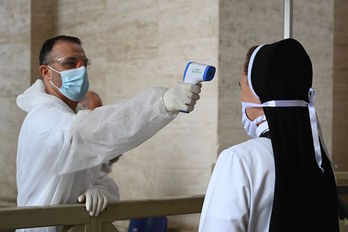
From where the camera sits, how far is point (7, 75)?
691cm

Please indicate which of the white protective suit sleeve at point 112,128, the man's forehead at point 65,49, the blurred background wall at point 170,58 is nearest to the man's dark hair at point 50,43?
the man's forehead at point 65,49

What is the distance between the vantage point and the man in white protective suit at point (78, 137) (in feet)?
9.95

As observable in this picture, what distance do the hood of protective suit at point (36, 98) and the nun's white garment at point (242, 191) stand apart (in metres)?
1.63

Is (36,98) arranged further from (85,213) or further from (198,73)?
(198,73)

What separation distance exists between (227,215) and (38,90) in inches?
75.4

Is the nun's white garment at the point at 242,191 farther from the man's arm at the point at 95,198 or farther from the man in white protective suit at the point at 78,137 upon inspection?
the man's arm at the point at 95,198

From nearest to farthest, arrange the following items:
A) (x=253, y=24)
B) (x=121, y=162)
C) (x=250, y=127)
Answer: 1. (x=250, y=127)
2. (x=253, y=24)
3. (x=121, y=162)

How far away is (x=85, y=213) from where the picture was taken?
3055mm

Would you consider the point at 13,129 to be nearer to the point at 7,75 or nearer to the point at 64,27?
the point at 7,75

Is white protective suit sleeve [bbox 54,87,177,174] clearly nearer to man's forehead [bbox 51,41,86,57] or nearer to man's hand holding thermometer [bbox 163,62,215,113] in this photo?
man's hand holding thermometer [bbox 163,62,215,113]

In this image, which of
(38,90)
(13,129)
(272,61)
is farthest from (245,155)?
(13,129)

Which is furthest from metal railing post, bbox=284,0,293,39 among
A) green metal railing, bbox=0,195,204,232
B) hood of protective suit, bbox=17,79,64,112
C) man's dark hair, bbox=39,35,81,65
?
hood of protective suit, bbox=17,79,64,112

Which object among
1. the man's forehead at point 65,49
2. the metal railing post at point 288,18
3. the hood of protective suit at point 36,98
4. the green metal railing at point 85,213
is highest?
the metal railing post at point 288,18

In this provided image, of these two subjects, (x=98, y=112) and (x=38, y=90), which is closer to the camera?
(x=98, y=112)
